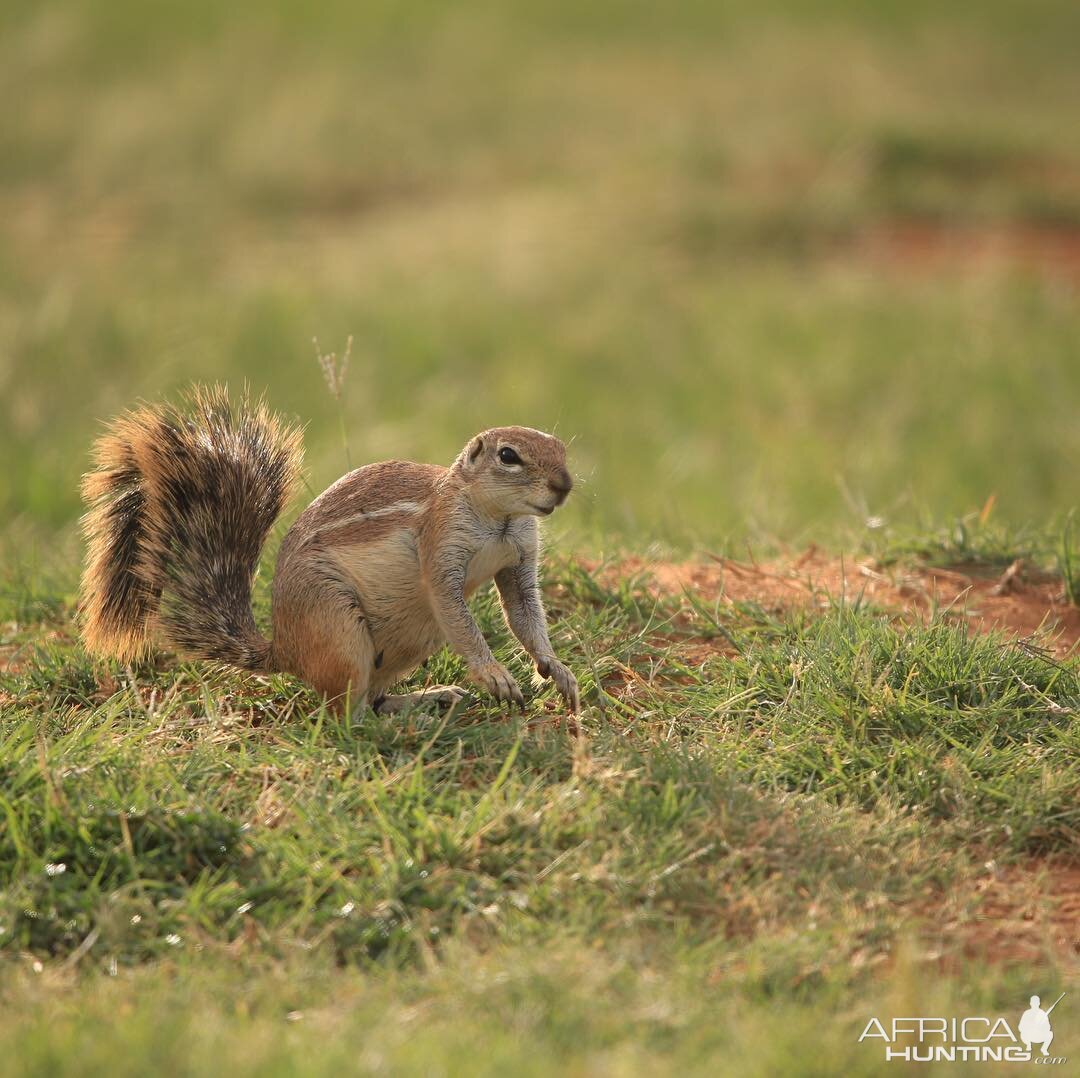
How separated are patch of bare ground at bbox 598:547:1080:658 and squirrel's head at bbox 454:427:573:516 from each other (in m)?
1.11

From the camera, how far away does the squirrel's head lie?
3.86 meters

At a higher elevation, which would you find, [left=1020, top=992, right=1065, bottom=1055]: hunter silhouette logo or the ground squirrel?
the ground squirrel

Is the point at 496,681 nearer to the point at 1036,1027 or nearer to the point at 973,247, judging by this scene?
the point at 1036,1027

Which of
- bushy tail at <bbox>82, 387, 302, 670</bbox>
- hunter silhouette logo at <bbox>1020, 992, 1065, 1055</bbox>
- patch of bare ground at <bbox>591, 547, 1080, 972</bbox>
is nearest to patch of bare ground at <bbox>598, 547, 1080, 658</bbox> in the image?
patch of bare ground at <bbox>591, 547, 1080, 972</bbox>

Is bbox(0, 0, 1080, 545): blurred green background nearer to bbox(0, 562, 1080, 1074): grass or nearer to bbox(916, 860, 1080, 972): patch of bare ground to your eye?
bbox(0, 562, 1080, 1074): grass

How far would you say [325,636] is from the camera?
3.95 m

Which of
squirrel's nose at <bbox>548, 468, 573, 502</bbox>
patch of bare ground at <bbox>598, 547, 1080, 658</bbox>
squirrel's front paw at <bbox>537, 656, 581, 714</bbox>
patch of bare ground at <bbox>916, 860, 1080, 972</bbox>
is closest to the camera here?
patch of bare ground at <bbox>916, 860, 1080, 972</bbox>

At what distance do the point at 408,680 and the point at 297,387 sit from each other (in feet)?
19.5

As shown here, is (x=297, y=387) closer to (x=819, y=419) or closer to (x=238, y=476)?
(x=819, y=419)

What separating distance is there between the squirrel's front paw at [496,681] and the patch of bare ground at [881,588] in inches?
40.8

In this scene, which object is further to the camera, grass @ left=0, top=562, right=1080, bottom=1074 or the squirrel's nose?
the squirrel's nose

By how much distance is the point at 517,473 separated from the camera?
12.9 feet

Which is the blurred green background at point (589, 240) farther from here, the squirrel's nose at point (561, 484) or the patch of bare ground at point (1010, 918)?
the patch of bare ground at point (1010, 918)

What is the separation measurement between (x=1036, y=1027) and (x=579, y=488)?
8.19ft
